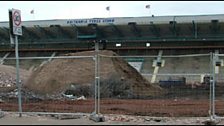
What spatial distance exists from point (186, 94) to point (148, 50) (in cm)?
5510

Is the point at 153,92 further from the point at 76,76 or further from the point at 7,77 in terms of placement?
the point at 7,77

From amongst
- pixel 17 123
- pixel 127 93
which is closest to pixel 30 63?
pixel 127 93

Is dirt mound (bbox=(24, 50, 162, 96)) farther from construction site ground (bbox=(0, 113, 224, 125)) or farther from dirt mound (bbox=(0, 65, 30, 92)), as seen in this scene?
construction site ground (bbox=(0, 113, 224, 125))

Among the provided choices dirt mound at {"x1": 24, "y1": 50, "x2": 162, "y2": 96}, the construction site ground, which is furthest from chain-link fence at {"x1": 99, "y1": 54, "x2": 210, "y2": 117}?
the construction site ground

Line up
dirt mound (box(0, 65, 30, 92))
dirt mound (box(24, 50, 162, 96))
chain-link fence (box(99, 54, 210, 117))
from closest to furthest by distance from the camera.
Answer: chain-link fence (box(99, 54, 210, 117))
dirt mound (box(24, 50, 162, 96))
dirt mound (box(0, 65, 30, 92))

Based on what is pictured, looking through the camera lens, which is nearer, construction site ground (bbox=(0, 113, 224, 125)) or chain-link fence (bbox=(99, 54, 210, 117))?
construction site ground (bbox=(0, 113, 224, 125))

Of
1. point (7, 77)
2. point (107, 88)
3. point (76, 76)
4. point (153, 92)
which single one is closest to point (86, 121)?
point (153, 92)

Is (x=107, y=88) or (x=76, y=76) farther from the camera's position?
(x=76, y=76)

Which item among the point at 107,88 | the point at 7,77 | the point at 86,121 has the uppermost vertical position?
the point at 7,77

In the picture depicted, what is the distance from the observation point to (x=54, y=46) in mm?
84500

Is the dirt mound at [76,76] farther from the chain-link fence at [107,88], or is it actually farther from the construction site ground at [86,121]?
the construction site ground at [86,121]

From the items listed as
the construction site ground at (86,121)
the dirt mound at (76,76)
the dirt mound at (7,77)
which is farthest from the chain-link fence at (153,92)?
the dirt mound at (7,77)

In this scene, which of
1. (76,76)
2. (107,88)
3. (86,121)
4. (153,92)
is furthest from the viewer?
(76,76)

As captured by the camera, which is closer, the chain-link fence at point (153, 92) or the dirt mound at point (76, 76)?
the chain-link fence at point (153, 92)
